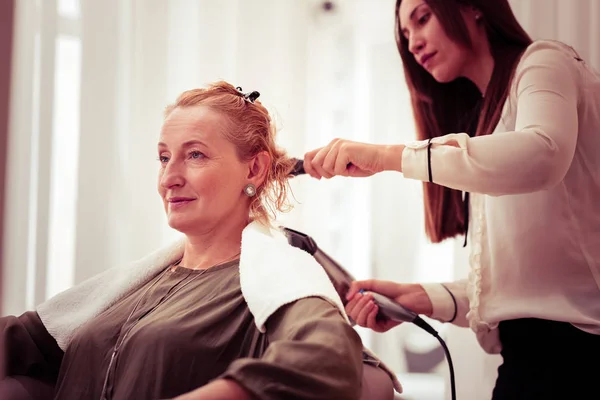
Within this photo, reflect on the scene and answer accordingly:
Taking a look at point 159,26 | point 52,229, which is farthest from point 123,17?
point 52,229

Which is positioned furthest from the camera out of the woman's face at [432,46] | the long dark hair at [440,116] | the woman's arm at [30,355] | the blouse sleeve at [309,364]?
the long dark hair at [440,116]

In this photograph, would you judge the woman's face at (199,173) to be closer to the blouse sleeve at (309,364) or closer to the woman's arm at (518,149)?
the woman's arm at (518,149)

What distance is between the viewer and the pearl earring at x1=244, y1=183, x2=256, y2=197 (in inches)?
49.6

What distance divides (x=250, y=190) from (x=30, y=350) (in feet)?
1.82

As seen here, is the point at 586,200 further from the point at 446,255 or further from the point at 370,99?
the point at 370,99

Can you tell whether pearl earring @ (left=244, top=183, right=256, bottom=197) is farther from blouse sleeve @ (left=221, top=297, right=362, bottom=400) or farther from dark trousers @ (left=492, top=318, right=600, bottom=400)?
dark trousers @ (left=492, top=318, right=600, bottom=400)

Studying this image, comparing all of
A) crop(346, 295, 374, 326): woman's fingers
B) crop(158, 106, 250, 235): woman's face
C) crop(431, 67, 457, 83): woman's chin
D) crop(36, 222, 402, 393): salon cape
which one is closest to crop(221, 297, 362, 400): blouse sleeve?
crop(36, 222, 402, 393): salon cape

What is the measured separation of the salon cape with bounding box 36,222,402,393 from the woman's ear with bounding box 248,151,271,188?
0.34 feet

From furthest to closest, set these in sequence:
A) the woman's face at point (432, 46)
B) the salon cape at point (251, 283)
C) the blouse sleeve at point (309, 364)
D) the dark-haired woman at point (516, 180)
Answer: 1. the woman's face at point (432, 46)
2. the dark-haired woman at point (516, 180)
3. the salon cape at point (251, 283)
4. the blouse sleeve at point (309, 364)

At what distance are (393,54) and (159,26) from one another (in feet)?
2.84

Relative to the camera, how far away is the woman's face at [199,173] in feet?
3.95

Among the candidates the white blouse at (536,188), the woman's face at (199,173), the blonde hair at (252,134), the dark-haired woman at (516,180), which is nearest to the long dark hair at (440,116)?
the dark-haired woman at (516,180)

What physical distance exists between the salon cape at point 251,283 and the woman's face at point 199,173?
78 millimetres

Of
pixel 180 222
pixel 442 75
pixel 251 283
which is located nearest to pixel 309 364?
pixel 251 283
